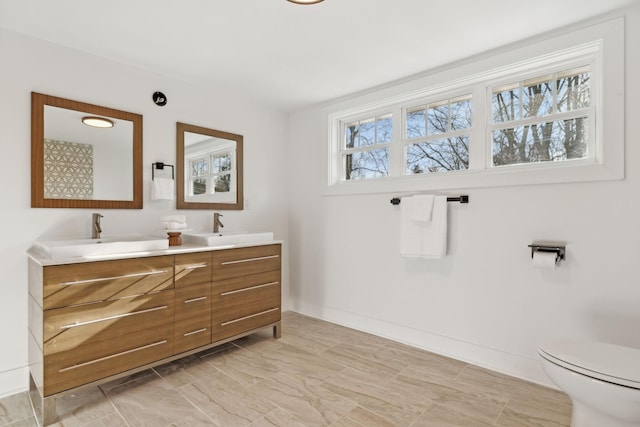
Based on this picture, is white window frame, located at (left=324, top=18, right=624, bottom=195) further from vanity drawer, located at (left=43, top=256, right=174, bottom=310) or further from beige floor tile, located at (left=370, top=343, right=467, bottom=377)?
vanity drawer, located at (left=43, top=256, right=174, bottom=310)

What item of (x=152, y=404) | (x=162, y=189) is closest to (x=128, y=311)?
(x=152, y=404)

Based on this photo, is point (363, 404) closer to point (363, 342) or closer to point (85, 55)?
point (363, 342)

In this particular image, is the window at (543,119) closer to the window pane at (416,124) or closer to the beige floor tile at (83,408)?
the window pane at (416,124)

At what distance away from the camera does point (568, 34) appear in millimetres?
2213

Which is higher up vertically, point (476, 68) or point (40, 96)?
point (476, 68)

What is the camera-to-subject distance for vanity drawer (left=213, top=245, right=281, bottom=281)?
265 centimetres

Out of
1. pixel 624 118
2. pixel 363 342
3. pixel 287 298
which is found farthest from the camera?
pixel 287 298

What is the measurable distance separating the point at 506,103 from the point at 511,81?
0.15 metres

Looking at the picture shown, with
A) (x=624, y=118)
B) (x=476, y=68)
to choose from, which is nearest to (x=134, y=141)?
(x=476, y=68)

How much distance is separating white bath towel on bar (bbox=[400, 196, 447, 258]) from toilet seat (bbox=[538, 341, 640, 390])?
106cm

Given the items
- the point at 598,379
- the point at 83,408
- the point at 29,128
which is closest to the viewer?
the point at 598,379

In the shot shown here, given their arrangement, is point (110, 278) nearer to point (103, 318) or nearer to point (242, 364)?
point (103, 318)

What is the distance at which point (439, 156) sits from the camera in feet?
9.61

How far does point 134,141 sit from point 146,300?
1.29m
